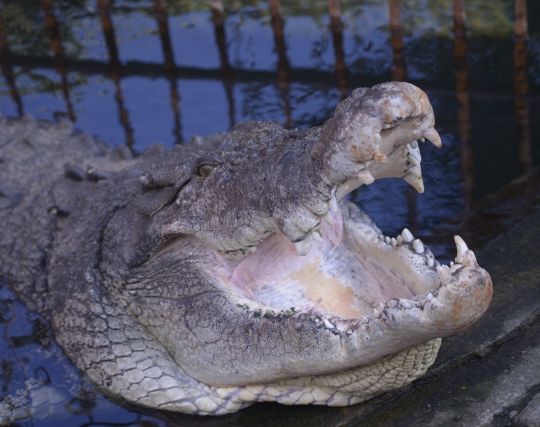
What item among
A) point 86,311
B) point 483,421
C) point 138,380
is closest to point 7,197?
point 86,311

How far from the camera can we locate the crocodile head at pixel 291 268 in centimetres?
264

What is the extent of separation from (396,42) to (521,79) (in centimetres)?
85

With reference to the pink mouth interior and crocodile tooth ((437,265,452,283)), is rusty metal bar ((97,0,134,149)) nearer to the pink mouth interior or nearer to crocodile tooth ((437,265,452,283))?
the pink mouth interior

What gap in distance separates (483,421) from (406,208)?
5.50 feet

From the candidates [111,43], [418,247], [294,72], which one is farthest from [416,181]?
[111,43]

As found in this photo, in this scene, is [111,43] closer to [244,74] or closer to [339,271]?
[244,74]

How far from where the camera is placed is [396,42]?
6.05 meters

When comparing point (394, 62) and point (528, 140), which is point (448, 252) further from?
point (394, 62)

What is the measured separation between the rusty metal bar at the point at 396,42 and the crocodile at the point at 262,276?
102 inches

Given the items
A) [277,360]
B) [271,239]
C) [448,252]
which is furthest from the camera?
[448,252]

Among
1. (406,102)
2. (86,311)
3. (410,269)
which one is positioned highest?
(406,102)

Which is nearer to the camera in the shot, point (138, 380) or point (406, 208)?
point (138, 380)

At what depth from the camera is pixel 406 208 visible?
15.0ft

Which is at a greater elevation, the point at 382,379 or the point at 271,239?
the point at 271,239
